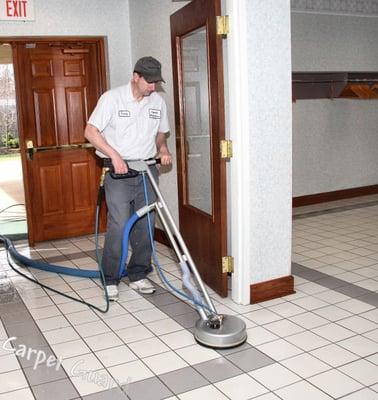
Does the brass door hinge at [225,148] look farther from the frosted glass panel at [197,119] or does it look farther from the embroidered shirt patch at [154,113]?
the embroidered shirt patch at [154,113]

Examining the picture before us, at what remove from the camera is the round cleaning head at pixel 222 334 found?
2.62m

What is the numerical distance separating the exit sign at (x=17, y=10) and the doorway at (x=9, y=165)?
2.31ft

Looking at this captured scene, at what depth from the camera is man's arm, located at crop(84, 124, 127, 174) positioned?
3.11m

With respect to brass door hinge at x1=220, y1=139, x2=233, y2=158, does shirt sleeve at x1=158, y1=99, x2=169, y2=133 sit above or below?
above

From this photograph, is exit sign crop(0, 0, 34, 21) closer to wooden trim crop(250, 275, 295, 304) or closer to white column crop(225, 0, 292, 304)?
white column crop(225, 0, 292, 304)

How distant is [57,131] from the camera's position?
16.1 feet

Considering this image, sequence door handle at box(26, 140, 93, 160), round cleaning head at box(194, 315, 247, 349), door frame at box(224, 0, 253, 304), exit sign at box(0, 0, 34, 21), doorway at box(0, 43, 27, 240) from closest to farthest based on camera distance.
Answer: round cleaning head at box(194, 315, 247, 349) < door frame at box(224, 0, 253, 304) < exit sign at box(0, 0, 34, 21) < door handle at box(26, 140, 93, 160) < doorway at box(0, 43, 27, 240)

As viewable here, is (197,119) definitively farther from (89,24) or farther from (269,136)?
(89,24)

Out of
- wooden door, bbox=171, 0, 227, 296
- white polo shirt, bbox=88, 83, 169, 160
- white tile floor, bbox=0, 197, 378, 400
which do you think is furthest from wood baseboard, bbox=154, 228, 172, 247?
white polo shirt, bbox=88, 83, 169, 160

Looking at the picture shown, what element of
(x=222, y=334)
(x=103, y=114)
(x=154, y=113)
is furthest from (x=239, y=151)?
(x=222, y=334)

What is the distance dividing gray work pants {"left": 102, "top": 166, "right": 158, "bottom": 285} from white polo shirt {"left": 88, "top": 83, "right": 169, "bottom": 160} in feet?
0.58

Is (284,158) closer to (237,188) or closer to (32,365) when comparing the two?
(237,188)

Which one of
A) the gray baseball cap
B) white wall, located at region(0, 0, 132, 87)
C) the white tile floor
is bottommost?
the white tile floor

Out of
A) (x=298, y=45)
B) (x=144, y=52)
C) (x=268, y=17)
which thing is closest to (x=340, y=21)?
(x=298, y=45)
